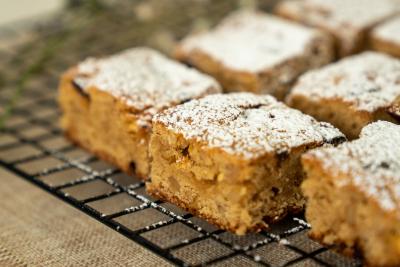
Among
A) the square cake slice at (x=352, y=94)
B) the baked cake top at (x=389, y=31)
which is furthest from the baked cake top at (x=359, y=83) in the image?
the baked cake top at (x=389, y=31)

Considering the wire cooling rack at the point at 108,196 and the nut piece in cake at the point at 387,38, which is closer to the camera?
the wire cooling rack at the point at 108,196

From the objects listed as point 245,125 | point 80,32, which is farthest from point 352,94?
point 80,32

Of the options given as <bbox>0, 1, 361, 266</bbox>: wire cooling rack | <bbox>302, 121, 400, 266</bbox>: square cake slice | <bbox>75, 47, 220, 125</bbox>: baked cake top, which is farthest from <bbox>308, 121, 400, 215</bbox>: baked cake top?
<bbox>75, 47, 220, 125</bbox>: baked cake top

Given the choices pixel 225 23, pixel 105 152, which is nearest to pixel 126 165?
pixel 105 152

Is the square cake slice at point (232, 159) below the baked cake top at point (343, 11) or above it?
below

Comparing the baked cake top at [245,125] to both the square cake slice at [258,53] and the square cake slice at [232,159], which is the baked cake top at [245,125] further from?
the square cake slice at [258,53]

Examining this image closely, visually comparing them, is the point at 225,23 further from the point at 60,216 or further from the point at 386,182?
the point at 386,182
